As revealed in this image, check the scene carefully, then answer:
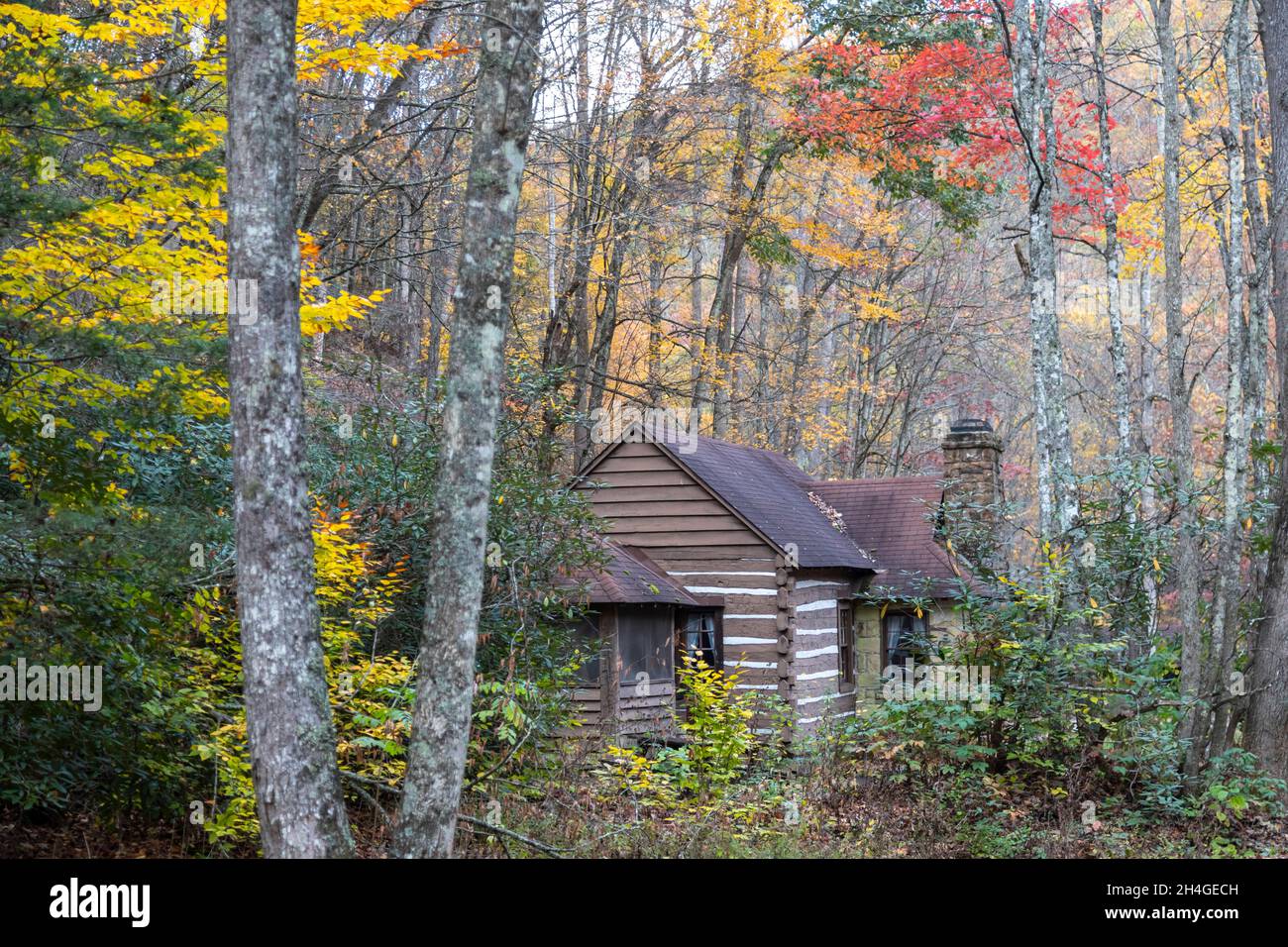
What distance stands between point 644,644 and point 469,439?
1136 cm

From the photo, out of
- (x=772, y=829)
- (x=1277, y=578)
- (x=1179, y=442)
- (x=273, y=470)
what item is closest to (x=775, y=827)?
(x=772, y=829)

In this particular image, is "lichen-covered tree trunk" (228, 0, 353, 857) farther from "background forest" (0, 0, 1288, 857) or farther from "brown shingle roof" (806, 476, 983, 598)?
"brown shingle roof" (806, 476, 983, 598)

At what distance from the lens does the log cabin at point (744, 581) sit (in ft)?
55.2

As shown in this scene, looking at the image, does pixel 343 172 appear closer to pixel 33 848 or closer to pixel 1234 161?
pixel 33 848

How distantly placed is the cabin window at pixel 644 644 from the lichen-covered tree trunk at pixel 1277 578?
8.56 m

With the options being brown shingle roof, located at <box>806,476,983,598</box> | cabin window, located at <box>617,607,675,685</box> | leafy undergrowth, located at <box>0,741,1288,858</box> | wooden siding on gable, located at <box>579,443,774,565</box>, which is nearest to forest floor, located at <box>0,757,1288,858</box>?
leafy undergrowth, located at <box>0,741,1288,858</box>

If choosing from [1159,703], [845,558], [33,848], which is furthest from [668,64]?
[33,848]

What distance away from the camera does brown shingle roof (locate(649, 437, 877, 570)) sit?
18875 millimetres

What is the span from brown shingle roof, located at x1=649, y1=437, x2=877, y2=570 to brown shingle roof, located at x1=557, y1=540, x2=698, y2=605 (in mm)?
1723

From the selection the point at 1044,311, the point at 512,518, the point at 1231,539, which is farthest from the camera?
the point at 1044,311

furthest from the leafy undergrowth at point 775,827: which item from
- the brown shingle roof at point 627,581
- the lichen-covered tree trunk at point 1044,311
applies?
the lichen-covered tree trunk at point 1044,311

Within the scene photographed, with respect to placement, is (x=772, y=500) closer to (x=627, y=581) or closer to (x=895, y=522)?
(x=895, y=522)

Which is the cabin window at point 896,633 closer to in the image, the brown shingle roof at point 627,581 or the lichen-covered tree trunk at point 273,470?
the brown shingle roof at point 627,581

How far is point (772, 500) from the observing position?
20641 millimetres
